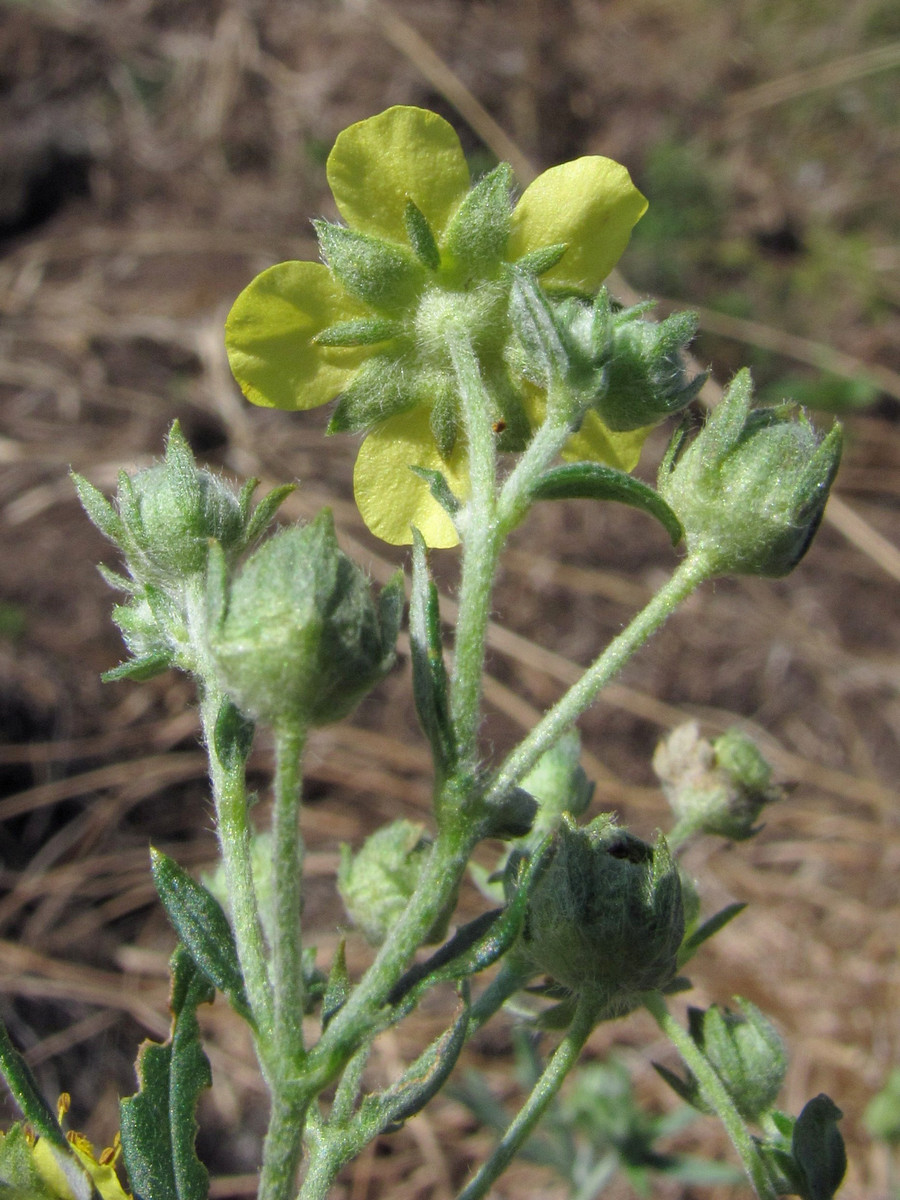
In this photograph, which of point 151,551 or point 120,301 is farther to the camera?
point 120,301

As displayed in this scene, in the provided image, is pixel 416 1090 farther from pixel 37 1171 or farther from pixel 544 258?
pixel 544 258

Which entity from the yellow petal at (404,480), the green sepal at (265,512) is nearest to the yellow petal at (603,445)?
the yellow petal at (404,480)

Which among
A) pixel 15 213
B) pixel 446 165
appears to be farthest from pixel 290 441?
pixel 446 165

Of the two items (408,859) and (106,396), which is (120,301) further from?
(408,859)

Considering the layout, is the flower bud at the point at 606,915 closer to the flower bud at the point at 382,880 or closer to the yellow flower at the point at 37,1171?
the flower bud at the point at 382,880

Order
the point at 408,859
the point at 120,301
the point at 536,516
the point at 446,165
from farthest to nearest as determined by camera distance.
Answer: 1. the point at 120,301
2. the point at 536,516
3. the point at 408,859
4. the point at 446,165

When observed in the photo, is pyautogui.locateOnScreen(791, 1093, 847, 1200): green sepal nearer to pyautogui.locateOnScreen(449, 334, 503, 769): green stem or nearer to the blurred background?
pyautogui.locateOnScreen(449, 334, 503, 769): green stem
